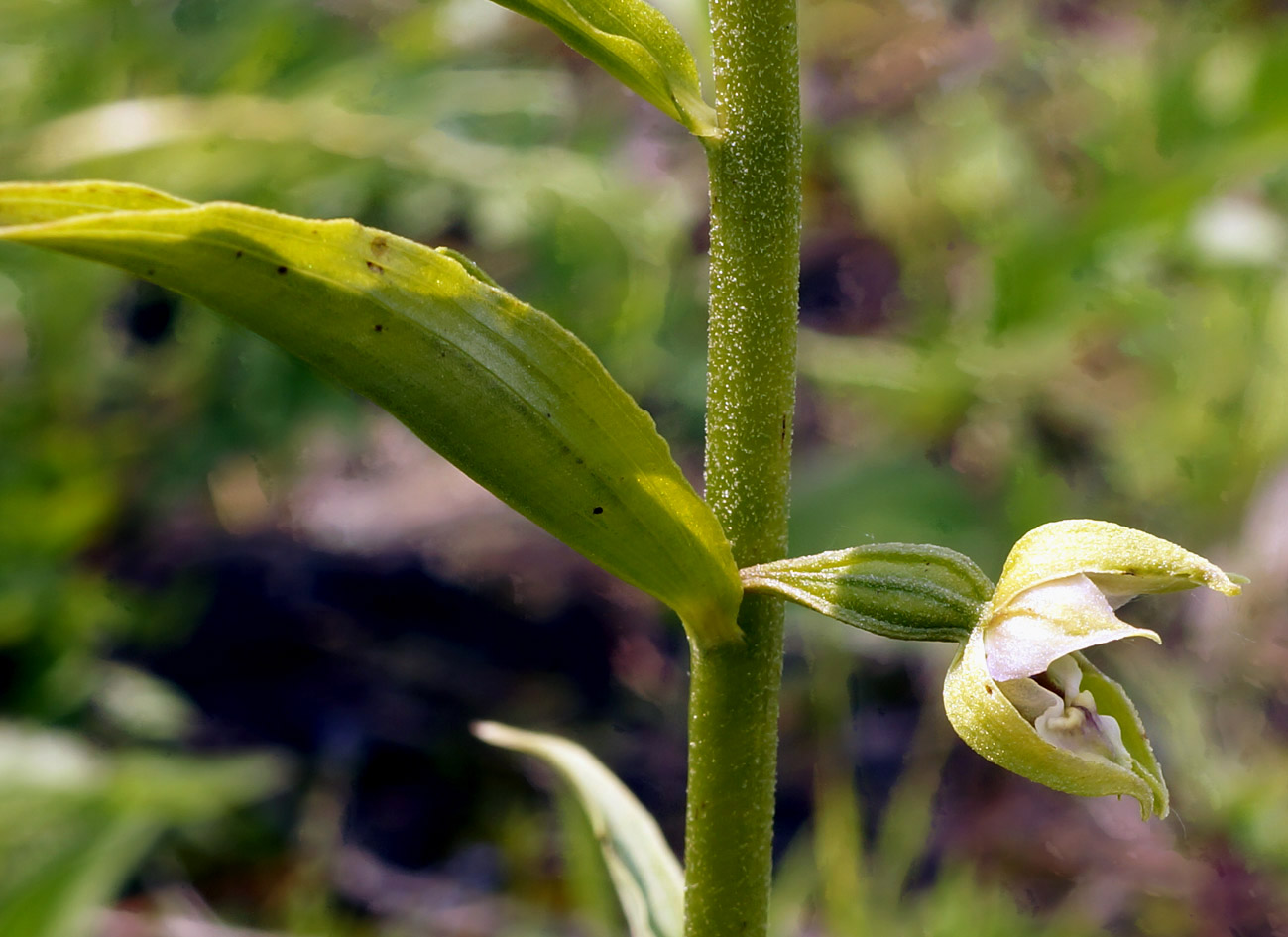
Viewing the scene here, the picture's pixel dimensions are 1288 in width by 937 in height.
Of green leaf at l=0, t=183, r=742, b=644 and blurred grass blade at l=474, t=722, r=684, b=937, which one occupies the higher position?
green leaf at l=0, t=183, r=742, b=644

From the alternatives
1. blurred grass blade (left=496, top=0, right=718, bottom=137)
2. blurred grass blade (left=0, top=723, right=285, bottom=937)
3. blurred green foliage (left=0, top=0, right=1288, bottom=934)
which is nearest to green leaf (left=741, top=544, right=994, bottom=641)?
blurred grass blade (left=496, top=0, right=718, bottom=137)

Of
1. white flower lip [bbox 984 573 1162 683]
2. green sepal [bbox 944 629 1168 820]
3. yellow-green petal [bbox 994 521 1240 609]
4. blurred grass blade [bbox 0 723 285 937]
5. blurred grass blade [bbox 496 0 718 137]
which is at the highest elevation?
blurred grass blade [bbox 496 0 718 137]

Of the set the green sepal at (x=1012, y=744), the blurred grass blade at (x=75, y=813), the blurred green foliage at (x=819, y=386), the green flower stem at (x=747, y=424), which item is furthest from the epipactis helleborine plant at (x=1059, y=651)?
the blurred grass blade at (x=75, y=813)

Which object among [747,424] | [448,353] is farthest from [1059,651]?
[448,353]

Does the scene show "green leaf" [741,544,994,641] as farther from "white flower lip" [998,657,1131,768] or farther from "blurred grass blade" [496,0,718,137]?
"blurred grass blade" [496,0,718,137]

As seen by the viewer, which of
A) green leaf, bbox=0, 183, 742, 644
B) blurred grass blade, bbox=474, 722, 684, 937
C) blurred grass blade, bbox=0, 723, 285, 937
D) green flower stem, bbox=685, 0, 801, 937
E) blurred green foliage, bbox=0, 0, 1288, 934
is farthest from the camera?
blurred green foliage, bbox=0, 0, 1288, 934

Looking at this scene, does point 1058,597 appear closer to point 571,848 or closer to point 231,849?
point 571,848

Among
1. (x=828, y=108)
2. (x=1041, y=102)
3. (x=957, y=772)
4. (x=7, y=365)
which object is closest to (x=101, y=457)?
(x=7, y=365)
